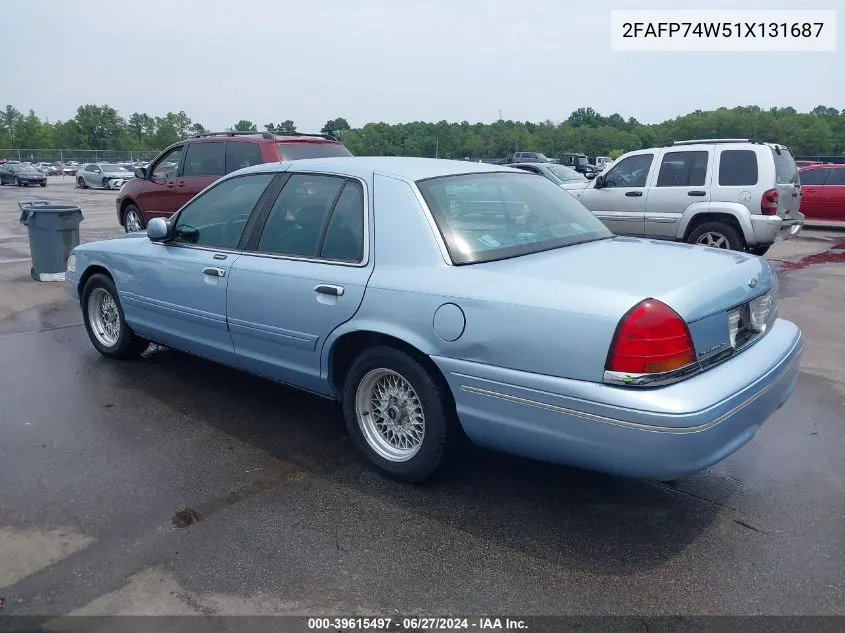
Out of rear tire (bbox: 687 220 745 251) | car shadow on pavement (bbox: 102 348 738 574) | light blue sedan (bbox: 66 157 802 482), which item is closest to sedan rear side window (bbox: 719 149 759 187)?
rear tire (bbox: 687 220 745 251)

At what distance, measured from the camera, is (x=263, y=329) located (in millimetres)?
4242

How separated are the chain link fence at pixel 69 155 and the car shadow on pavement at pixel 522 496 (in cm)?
6099

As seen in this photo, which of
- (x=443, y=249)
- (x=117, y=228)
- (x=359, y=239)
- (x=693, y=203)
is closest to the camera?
(x=443, y=249)

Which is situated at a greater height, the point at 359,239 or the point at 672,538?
the point at 359,239

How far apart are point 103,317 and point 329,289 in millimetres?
2973

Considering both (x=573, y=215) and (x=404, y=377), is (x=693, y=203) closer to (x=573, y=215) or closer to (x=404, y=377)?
(x=573, y=215)

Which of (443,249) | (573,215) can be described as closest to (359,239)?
(443,249)

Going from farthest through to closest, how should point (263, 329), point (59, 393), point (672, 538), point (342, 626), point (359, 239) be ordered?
point (59, 393), point (263, 329), point (359, 239), point (672, 538), point (342, 626)

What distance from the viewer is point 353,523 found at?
11.2 feet

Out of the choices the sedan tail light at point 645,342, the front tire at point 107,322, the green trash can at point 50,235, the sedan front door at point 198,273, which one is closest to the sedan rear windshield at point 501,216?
the sedan tail light at point 645,342

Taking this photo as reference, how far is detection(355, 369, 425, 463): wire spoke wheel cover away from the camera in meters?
3.72

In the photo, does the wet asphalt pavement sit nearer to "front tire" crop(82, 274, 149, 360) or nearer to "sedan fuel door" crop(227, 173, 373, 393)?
"sedan fuel door" crop(227, 173, 373, 393)

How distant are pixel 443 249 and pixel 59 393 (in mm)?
3159

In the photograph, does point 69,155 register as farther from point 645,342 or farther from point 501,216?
point 645,342
